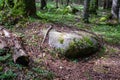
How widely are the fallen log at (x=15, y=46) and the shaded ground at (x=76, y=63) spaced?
1.99 feet

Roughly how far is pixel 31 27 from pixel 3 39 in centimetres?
231

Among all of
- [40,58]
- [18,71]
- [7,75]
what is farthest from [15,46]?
[7,75]

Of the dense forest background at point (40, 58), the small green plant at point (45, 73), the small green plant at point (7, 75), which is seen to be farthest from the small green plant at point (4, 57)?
the small green plant at point (45, 73)

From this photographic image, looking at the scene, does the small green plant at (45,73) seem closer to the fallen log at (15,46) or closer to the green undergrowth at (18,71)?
the green undergrowth at (18,71)

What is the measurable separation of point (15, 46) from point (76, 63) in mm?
2059

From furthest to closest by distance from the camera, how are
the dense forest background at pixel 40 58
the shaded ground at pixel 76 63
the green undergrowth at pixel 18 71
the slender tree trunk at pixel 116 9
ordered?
the slender tree trunk at pixel 116 9 → the shaded ground at pixel 76 63 → the dense forest background at pixel 40 58 → the green undergrowth at pixel 18 71

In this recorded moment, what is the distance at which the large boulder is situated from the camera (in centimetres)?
831

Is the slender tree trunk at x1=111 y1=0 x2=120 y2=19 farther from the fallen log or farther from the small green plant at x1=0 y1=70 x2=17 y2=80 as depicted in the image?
the small green plant at x1=0 y1=70 x2=17 y2=80

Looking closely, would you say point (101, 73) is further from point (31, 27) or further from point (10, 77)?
point (31, 27)

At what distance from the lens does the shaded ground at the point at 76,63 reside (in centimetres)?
727

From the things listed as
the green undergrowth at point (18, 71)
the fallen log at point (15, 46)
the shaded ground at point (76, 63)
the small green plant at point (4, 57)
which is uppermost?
the fallen log at point (15, 46)

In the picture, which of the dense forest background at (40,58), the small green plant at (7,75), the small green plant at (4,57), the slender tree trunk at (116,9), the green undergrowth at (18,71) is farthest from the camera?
the slender tree trunk at (116,9)

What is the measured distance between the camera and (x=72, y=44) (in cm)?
840

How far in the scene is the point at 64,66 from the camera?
7727 millimetres
